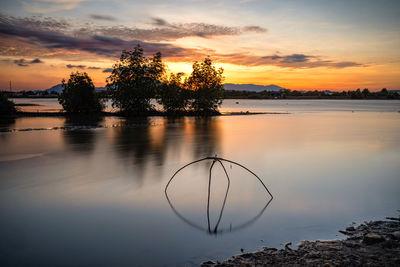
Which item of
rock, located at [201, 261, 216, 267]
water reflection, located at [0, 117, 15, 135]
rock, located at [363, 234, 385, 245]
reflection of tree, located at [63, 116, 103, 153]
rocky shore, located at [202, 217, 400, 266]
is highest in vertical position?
water reflection, located at [0, 117, 15, 135]

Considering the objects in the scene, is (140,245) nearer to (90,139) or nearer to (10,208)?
(10,208)

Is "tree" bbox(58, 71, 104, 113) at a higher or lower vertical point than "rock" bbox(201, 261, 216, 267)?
higher

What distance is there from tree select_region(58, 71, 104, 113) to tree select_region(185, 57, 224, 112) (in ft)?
51.1

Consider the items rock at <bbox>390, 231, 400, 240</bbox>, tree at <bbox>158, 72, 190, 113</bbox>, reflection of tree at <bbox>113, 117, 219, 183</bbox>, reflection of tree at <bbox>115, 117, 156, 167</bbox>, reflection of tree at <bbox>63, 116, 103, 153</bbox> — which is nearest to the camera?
rock at <bbox>390, 231, 400, 240</bbox>

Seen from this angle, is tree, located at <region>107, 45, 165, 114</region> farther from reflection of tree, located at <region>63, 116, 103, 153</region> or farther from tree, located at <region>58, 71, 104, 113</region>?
reflection of tree, located at <region>63, 116, 103, 153</region>

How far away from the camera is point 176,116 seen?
52000mm

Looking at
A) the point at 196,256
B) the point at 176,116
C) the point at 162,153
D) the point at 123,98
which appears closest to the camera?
the point at 196,256

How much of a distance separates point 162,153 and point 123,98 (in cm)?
2939

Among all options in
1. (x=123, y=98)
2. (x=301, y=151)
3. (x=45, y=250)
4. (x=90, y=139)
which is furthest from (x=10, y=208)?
(x=123, y=98)

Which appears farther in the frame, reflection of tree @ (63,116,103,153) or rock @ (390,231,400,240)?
reflection of tree @ (63,116,103,153)

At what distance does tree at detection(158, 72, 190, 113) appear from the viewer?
50688mm

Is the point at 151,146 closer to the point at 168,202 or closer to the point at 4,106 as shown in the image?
the point at 168,202

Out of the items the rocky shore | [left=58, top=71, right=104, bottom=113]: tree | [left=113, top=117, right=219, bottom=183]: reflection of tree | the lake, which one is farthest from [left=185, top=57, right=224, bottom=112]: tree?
the rocky shore

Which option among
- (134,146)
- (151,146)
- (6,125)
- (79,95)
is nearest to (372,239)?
(151,146)
